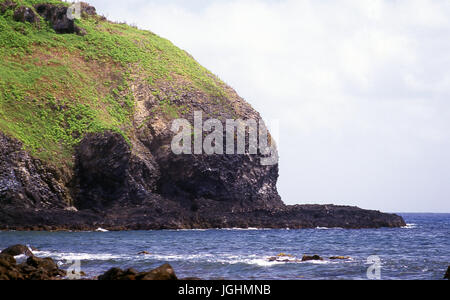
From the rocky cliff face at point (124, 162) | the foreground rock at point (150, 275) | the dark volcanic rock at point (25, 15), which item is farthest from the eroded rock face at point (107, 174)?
the foreground rock at point (150, 275)

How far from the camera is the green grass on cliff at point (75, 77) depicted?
6356cm

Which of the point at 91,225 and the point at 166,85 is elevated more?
the point at 166,85

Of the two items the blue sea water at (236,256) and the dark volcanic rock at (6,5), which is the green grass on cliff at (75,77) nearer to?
the dark volcanic rock at (6,5)

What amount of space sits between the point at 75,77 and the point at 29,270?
55.8 meters

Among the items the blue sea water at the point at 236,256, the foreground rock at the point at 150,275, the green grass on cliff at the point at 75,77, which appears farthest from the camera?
the green grass on cliff at the point at 75,77

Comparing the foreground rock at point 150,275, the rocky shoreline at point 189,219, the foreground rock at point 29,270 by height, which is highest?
the rocky shoreline at point 189,219

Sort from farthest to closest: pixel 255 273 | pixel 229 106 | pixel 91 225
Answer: pixel 229 106, pixel 91 225, pixel 255 273

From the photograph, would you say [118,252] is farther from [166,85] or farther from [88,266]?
[166,85]

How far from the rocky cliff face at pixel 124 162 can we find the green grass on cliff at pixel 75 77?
19 centimetres

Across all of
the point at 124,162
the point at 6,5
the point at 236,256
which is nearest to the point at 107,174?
the point at 124,162

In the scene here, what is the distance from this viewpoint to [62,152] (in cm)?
6169

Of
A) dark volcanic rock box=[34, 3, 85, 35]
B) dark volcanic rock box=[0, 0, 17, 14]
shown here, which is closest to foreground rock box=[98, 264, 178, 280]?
dark volcanic rock box=[34, 3, 85, 35]
